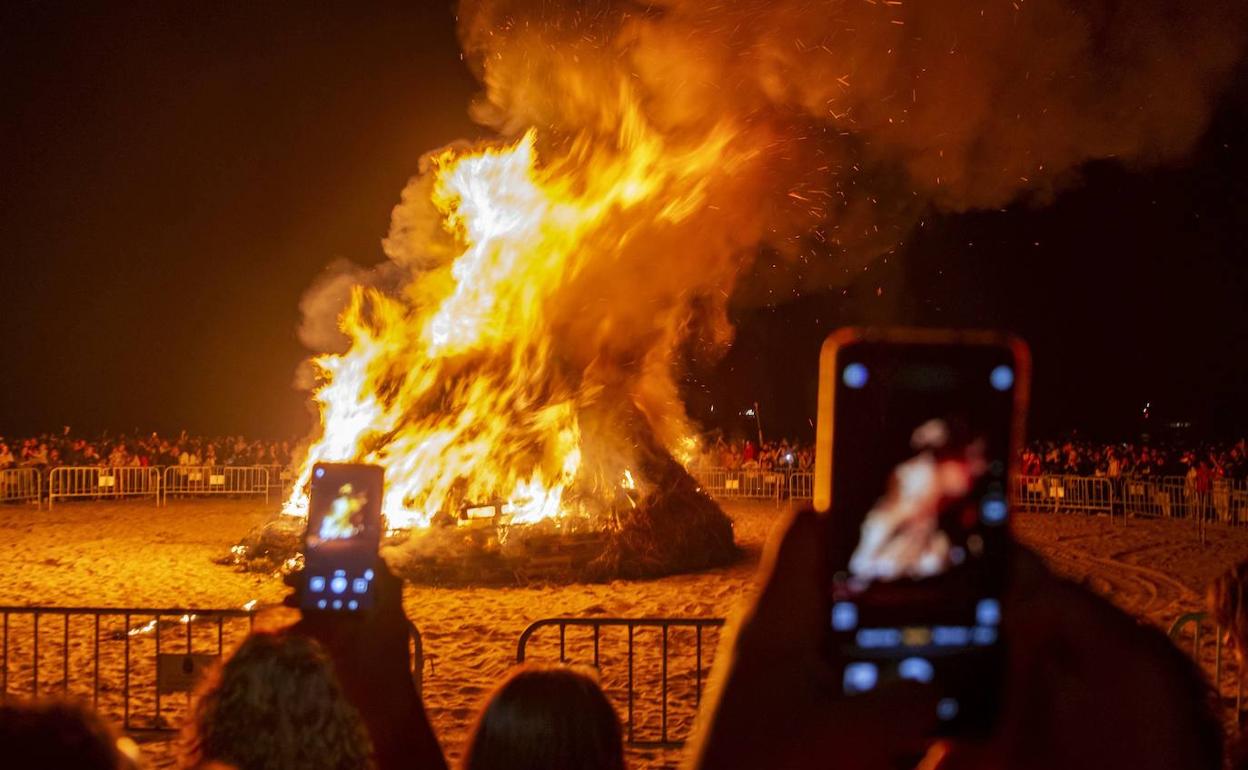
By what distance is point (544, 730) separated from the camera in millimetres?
2215

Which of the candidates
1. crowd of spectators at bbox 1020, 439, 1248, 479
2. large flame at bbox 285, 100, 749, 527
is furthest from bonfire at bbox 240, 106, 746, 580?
crowd of spectators at bbox 1020, 439, 1248, 479

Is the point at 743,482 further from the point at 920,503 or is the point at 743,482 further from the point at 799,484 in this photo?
the point at 920,503

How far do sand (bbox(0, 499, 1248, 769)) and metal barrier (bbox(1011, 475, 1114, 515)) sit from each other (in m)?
0.73

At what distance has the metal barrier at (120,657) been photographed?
21.1 ft

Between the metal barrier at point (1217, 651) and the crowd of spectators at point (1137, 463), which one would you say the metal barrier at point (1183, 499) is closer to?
the crowd of spectators at point (1137, 463)

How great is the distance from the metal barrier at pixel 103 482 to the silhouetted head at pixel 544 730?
24.7 meters

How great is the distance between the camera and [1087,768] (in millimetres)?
1431

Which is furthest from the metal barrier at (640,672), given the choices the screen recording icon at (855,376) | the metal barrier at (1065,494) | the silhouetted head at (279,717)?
the metal barrier at (1065,494)

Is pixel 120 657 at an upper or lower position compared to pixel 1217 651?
lower

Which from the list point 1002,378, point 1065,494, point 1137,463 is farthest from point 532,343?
point 1137,463

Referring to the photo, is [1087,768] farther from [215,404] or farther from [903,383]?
[215,404]

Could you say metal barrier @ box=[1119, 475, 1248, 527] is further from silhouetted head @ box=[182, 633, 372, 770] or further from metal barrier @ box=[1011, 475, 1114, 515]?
silhouetted head @ box=[182, 633, 372, 770]

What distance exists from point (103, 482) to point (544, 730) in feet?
84.9

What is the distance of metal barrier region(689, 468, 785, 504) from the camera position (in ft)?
83.9
